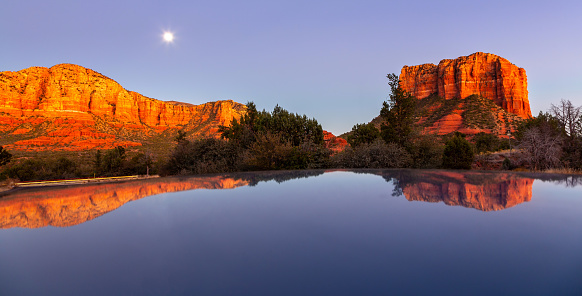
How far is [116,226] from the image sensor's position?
109 inches

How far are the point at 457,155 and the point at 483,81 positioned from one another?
100 m

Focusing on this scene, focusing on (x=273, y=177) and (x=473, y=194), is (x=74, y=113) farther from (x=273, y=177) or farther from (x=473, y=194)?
(x=473, y=194)

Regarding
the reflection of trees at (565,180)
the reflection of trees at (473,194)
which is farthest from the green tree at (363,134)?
the reflection of trees at (473,194)

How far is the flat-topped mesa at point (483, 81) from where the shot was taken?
8756cm

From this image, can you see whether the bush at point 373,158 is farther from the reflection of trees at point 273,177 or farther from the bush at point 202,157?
the bush at point 202,157

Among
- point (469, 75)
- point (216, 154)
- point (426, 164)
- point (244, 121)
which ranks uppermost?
point (469, 75)

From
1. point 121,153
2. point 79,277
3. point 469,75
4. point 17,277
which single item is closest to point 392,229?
point 79,277

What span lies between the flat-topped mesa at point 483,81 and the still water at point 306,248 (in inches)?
3831

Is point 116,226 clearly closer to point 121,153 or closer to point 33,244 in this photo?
point 33,244

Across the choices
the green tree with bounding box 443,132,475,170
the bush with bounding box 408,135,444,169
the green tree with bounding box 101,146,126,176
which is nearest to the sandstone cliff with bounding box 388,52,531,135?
the green tree with bounding box 443,132,475,170

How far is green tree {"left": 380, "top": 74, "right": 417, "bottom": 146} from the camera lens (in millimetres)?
17595

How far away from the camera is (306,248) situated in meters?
1.98

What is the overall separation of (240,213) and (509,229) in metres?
2.79

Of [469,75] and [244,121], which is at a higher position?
[469,75]
